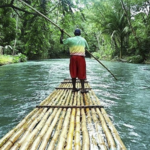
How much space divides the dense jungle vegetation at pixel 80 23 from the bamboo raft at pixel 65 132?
11.8 ft

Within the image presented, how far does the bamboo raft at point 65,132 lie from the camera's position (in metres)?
1.94

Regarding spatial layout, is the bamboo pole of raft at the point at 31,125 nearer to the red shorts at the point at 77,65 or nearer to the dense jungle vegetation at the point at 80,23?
the red shorts at the point at 77,65

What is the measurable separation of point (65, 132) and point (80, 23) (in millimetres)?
5158

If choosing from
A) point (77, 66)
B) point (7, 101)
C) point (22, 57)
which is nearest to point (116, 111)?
point (77, 66)

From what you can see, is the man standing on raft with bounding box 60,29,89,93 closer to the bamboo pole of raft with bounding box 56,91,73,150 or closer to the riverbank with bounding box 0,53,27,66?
the bamboo pole of raft with bounding box 56,91,73,150

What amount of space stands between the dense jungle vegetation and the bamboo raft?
3583 mm

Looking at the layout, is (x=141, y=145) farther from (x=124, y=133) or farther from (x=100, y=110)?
(x=100, y=110)

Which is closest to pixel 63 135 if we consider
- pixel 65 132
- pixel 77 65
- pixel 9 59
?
pixel 65 132

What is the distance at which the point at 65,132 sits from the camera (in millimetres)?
2285

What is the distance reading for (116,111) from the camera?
4.06 meters

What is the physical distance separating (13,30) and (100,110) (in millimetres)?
4749

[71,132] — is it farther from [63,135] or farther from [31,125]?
[31,125]

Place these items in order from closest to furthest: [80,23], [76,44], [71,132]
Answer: [71,132] < [76,44] < [80,23]

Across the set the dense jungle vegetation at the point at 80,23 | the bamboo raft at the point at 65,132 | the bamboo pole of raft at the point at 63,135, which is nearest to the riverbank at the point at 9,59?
the dense jungle vegetation at the point at 80,23
